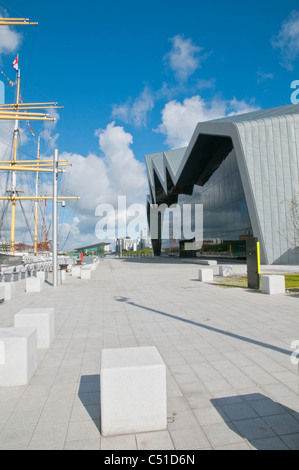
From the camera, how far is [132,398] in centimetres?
288

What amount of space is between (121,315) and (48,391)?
14.8ft

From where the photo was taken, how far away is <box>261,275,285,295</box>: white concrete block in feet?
36.4

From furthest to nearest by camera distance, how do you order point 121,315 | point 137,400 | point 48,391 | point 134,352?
point 121,315 < point 48,391 < point 134,352 < point 137,400

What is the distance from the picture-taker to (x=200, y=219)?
41594 millimetres

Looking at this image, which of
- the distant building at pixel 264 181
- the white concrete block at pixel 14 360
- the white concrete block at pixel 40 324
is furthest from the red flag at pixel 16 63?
the white concrete block at pixel 14 360

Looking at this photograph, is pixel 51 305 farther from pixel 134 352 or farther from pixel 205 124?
pixel 205 124

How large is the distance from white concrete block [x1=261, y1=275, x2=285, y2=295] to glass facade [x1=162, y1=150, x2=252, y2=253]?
607 inches

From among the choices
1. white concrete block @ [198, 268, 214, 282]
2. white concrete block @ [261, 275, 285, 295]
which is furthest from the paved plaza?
white concrete block @ [198, 268, 214, 282]

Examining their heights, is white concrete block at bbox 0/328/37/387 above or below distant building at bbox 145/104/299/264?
below

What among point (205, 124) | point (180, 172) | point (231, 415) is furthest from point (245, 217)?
point (231, 415)

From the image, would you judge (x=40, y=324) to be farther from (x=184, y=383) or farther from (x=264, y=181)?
(x=264, y=181)

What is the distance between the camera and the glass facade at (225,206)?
1118 inches

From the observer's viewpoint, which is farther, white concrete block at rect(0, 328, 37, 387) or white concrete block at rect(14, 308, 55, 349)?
white concrete block at rect(14, 308, 55, 349)

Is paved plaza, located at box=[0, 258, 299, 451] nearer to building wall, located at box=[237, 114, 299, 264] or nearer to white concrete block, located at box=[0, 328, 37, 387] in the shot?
white concrete block, located at box=[0, 328, 37, 387]
